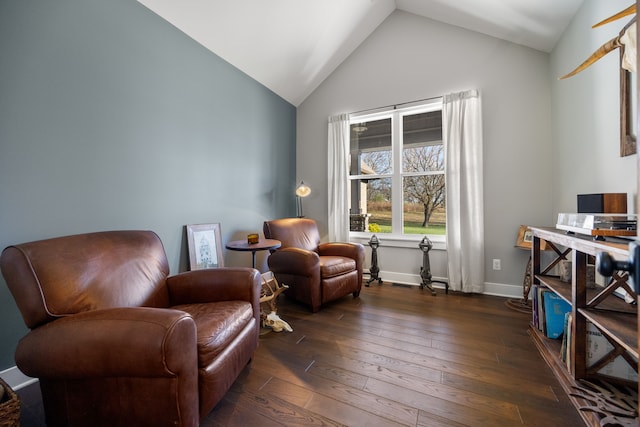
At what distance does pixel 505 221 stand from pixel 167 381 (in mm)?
3280

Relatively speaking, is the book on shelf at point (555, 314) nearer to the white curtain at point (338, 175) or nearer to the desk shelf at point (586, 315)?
the desk shelf at point (586, 315)

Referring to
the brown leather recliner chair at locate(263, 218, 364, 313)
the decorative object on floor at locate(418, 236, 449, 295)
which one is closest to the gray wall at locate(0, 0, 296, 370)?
the brown leather recliner chair at locate(263, 218, 364, 313)

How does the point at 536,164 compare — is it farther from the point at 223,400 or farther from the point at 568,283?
the point at 223,400

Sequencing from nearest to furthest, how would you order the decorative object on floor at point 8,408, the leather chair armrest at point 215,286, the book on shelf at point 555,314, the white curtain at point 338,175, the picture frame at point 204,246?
the decorative object on floor at point 8,408 < the leather chair armrest at point 215,286 < the book on shelf at point 555,314 < the picture frame at point 204,246 < the white curtain at point 338,175

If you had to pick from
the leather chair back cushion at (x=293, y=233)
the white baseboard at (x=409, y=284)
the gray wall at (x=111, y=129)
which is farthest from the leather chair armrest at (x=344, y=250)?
the gray wall at (x=111, y=129)

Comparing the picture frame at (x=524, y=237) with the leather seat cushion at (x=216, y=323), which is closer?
the leather seat cushion at (x=216, y=323)

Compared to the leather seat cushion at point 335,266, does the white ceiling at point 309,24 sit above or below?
above

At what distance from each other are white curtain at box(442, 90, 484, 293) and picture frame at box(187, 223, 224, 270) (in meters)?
2.60

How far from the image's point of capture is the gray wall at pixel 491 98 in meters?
2.68

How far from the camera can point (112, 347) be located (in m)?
0.93

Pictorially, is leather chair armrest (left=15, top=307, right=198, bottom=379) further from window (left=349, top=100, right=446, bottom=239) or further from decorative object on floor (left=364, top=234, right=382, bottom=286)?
window (left=349, top=100, right=446, bottom=239)

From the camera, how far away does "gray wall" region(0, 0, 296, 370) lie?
1.41 meters

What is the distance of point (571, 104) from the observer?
220cm

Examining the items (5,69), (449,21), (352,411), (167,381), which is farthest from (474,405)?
(449,21)
